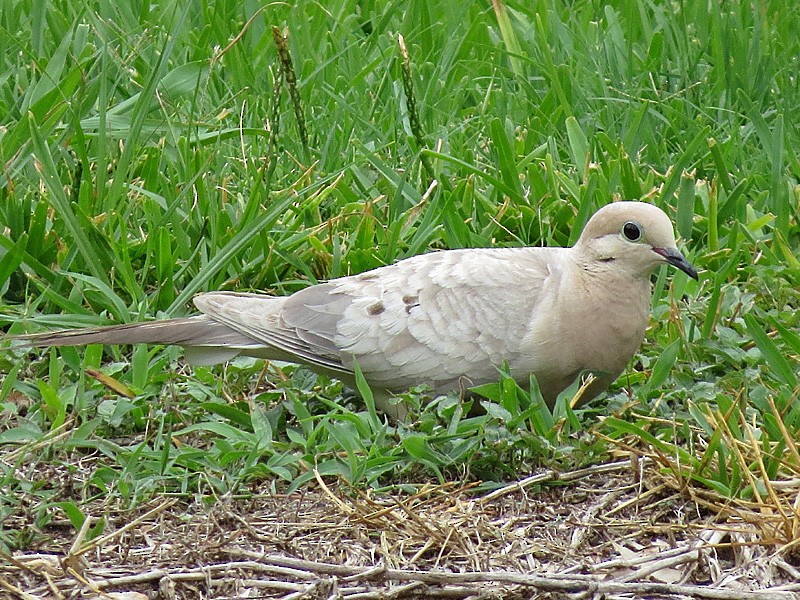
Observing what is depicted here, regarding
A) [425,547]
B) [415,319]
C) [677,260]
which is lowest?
[425,547]

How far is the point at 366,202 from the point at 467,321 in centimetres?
107

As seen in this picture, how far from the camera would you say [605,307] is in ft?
11.9

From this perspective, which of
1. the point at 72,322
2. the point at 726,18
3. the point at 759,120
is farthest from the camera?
the point at 726,18

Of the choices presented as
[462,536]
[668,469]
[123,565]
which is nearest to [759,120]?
[668,469]

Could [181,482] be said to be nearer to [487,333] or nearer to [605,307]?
[487,333]

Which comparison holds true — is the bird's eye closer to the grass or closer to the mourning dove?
the mourning dove

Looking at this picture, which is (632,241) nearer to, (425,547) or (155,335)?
(425,547)

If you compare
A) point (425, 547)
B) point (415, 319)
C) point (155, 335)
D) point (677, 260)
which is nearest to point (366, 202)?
point (415, 319)

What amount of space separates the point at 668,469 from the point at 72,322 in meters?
1.92

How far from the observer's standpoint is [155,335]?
3.74 m

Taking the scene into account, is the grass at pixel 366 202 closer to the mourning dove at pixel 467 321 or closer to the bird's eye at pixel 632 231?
the mourning dove at pixel 467 321

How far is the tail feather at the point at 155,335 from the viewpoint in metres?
3.70

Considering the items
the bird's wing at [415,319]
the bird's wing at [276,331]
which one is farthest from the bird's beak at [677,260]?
the bird's wing at [276,331]

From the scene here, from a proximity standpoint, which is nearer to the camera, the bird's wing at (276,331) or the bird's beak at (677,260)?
the bird's beak at (677,260)
